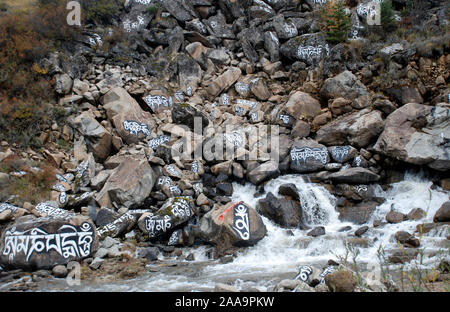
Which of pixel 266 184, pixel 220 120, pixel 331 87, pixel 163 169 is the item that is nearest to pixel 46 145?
pixel 163 169

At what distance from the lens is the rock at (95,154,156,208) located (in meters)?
9.73

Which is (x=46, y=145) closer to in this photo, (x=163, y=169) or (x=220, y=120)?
(x=163, y=169)

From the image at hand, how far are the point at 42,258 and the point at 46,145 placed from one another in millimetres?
5791

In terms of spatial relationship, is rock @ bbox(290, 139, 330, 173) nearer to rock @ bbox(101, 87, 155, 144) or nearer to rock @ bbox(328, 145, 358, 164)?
rock @ bbox(328, 145, 358, 164)

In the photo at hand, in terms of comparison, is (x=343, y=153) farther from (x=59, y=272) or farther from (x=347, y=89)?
(x=59, y=272)

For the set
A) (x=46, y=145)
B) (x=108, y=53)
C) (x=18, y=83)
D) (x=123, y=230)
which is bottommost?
(x=123, y=230)

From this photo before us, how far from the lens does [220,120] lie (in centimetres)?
1448

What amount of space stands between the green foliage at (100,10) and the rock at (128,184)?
11.5m

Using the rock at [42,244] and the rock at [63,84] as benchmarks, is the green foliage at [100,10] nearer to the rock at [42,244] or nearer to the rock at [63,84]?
the rock at [63,84]

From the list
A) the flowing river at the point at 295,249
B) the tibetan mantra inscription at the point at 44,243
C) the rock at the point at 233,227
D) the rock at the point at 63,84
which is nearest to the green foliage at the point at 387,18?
the flowing river at the point at 295,249

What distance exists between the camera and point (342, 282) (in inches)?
167

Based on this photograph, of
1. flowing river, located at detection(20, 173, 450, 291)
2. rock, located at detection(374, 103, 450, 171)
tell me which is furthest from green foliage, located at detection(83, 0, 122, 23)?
rock, located at detection(374, 103, 450, 171)

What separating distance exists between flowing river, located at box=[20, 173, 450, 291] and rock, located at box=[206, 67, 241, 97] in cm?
644
